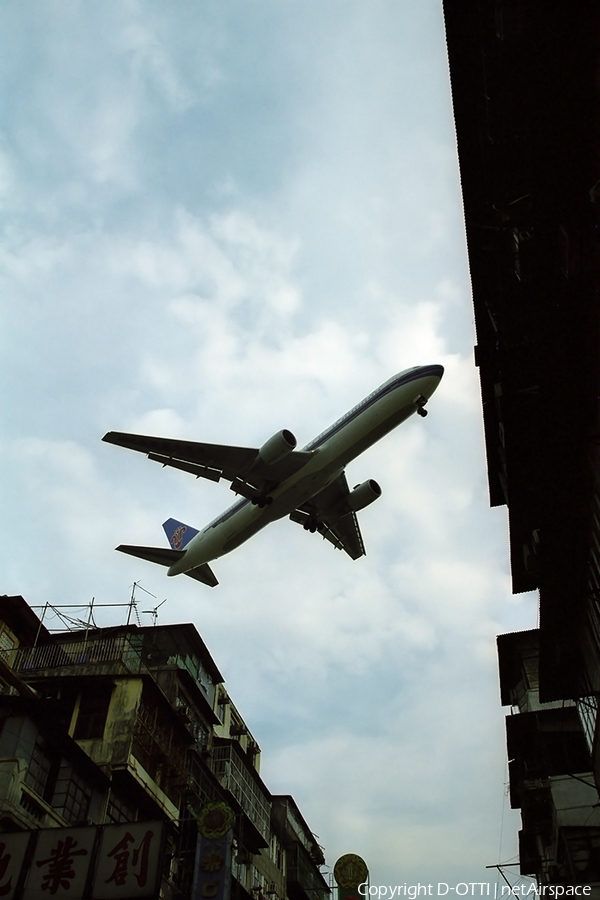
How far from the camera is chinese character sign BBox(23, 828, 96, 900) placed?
1695 centimetres

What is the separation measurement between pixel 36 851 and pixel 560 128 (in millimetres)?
20459

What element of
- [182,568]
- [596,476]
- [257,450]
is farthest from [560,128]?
[182,568]

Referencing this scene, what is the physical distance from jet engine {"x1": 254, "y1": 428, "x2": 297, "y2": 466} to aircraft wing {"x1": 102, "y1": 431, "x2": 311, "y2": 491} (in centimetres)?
47

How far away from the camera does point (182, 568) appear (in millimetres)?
39719

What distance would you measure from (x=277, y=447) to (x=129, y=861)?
19.2 m

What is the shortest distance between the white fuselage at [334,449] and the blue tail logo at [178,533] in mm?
8860

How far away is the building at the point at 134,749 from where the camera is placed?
23.4 metres

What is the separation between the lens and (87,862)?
679 inches

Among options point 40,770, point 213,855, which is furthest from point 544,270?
point 213,855

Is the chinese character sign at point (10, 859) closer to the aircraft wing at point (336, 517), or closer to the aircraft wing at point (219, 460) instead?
the aircraft wing at point (219, 460)

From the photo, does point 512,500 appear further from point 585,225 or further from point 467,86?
point 467,86

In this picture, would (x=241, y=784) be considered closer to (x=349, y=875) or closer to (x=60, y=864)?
(x=349, y=875)

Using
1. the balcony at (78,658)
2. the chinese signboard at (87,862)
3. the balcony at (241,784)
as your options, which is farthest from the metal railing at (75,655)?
the chinese signboard at (87,862)

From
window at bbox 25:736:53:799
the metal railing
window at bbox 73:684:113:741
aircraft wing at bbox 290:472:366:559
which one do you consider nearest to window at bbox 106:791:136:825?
window at bbox 73:684:113:741
